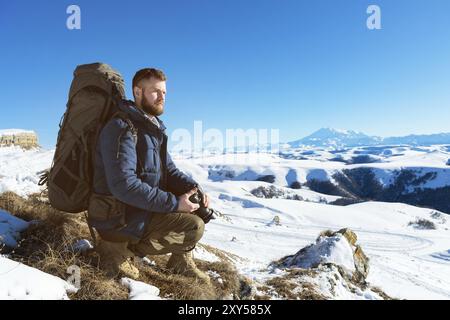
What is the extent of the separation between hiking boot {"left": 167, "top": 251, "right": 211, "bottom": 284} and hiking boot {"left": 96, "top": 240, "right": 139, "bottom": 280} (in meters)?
0.61

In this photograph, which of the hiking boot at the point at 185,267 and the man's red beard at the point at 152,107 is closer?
the man's red beard at the point at 152,107

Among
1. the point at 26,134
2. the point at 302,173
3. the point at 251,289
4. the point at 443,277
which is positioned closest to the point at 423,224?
the point at 443,277

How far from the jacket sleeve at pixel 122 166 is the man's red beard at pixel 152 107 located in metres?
0.40

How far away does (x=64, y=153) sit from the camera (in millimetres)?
3822

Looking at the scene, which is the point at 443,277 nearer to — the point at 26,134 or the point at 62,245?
the point at 62,245

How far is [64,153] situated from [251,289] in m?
2.66

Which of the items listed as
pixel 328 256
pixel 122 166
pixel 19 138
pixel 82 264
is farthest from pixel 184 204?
pixel 19 138

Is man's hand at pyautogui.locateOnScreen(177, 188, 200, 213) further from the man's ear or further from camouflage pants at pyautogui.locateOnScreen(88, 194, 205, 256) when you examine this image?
the man's ear

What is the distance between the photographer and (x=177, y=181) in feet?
14.9

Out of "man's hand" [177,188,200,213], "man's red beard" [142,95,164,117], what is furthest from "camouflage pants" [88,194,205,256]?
"man's red beard" [142,95,164,117]

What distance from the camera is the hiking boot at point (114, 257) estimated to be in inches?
154

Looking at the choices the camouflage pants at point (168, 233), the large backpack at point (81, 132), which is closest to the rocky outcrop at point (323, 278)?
the camouflage pants at point (168, 233)

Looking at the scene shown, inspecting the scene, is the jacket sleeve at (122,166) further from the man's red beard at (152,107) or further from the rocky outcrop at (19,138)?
the rocky outcrop at (19,138)
